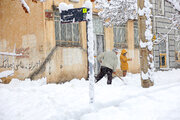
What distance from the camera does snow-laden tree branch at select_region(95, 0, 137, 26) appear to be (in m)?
11.0

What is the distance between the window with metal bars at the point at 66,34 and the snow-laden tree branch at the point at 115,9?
1709 mm

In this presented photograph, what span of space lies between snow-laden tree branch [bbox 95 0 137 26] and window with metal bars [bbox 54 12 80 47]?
1.71 metres

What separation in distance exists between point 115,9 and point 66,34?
2.82 metres

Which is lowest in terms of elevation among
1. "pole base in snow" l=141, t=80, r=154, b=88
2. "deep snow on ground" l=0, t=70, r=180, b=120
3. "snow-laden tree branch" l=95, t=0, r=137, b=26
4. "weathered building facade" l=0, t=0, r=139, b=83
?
"deep snow on ground" l=0, t=70, r=180, b=120

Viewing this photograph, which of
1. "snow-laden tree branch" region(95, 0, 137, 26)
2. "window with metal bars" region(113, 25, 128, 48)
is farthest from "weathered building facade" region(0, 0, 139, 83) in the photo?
"window with metal bars" region(113, 25, 128, 48)

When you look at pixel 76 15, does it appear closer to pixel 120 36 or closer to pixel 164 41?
pixel 120 36

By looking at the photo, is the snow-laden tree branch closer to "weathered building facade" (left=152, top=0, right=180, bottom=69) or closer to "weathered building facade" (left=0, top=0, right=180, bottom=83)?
"weathered building facade" (left=0, top=0, right=180, bottom=83)

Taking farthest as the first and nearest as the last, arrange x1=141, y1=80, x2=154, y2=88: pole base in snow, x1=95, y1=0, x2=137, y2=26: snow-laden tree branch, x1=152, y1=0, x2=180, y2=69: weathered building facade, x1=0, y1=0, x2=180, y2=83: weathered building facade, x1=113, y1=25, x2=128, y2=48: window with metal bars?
x1=152, y1=0, x2=180, y2=69: weathered building facade, x1=113, y1=25, x2=128, y2=48: window with metal bars, x1=95, y1=0, x2=137, y2=26: snow-laden tree branch, x1=0, y1=0, x2=180, y2=83: weathered building facade, x1=141, y1=80, x2=154, y2=88: pole base in snow

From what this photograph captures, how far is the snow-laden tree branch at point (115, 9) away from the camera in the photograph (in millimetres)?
11016

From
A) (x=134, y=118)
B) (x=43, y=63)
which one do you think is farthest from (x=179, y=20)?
(x=134, y=118)

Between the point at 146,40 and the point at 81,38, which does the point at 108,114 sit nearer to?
the point at 146,40

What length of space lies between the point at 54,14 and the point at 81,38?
6.10ft

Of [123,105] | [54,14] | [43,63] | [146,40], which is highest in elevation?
[54,14]

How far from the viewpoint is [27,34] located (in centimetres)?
1027
